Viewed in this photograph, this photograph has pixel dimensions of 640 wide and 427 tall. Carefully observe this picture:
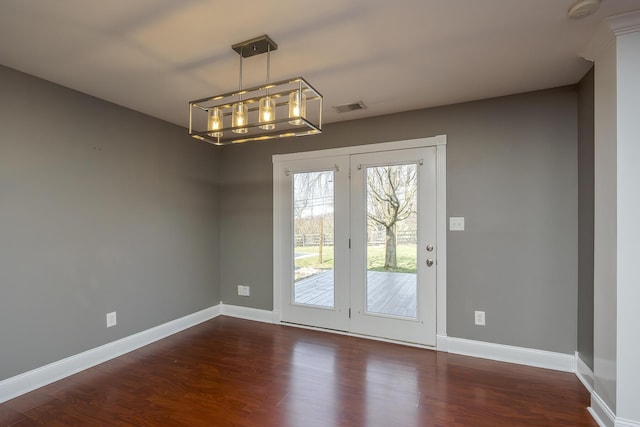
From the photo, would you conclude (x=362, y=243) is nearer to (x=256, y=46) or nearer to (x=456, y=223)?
(x=456, y=223)

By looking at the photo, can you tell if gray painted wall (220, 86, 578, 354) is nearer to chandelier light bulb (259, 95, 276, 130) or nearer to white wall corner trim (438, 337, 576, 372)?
white wall corner trim (438, 337, 576, 372)

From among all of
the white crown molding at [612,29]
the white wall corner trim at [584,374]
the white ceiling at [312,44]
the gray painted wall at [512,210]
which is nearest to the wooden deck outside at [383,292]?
the gray painted wall at [512,210]

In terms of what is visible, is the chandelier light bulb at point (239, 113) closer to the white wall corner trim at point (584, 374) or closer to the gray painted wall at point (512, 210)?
the gray painted wall at point (512, 210)

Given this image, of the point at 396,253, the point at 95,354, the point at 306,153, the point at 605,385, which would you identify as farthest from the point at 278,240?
the point at 605,385

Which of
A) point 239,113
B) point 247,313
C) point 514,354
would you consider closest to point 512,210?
point 514,354

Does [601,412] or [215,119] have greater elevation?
[215,119]

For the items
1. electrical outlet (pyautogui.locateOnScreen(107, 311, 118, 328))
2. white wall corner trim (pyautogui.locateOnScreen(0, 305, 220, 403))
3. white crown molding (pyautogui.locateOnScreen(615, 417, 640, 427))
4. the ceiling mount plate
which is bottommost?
white wall corner trim (pyautogui.locateOnScreen(0, 305, 220, 403))

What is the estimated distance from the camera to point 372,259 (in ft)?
11.3

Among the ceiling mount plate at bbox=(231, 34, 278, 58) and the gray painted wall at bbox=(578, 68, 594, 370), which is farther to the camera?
the gray painted wall at bbox=(578, 68, 594, 370)

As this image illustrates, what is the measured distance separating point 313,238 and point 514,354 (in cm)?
231

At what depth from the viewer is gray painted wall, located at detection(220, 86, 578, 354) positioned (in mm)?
2686

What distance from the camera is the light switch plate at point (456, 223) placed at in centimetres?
305

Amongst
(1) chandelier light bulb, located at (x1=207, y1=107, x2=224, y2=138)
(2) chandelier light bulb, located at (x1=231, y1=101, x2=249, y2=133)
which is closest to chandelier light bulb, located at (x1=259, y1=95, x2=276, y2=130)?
(2) chandelier light bulb, located at (x1=231, y1=101, x2=249, y2=133)

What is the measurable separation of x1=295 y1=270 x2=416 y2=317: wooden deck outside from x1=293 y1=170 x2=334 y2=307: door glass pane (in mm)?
12
